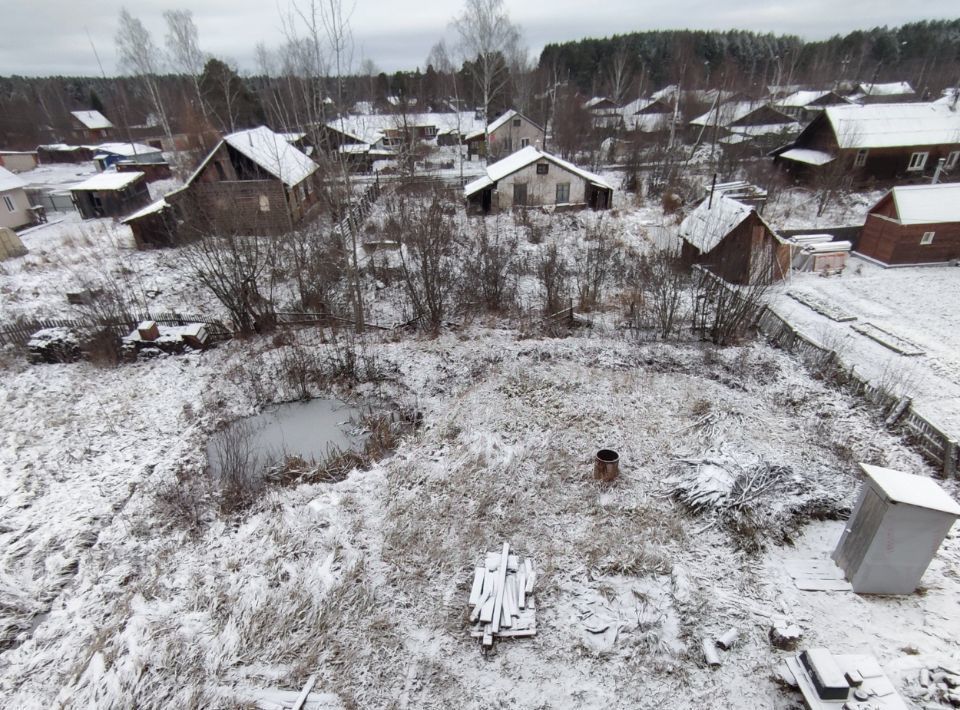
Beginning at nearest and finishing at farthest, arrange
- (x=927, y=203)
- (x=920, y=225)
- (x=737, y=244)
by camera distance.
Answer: (x=737, y=244), (x=920, y=225), (x=927, y=203)

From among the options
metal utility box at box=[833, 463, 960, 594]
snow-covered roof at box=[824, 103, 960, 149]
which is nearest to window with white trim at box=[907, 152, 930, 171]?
snow-covered roof at box=[824, 103, 960, 149]

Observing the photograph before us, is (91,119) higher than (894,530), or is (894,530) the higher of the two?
(91,119)

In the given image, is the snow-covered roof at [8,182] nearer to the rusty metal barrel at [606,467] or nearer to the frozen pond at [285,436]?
the frozen pond at [285,436]

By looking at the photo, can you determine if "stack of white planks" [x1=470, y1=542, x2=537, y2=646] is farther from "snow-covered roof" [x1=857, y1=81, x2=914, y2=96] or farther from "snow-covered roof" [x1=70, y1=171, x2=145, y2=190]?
"snow-covered roof" [x1=857, y1=81, x2=914, y2=96]

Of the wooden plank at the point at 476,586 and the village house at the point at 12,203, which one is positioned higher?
the village house at the point at 12,203

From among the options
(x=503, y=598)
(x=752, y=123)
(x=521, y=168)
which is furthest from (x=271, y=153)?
(x=752, y=123)

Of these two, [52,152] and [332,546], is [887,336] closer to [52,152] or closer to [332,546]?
[332,546]

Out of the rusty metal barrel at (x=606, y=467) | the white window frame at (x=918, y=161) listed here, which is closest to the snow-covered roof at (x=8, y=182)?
the rusty metal barrel at (x=606, y=467)

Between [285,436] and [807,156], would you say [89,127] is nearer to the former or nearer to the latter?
[285,436]
